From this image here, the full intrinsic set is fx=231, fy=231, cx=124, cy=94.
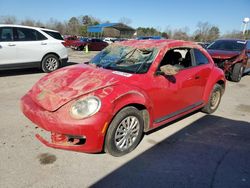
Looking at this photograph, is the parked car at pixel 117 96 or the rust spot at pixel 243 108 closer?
the parked car at pixel 117 96

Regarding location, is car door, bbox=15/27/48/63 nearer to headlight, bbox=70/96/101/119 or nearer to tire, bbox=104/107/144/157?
headlight, bbox=70/96/101/119

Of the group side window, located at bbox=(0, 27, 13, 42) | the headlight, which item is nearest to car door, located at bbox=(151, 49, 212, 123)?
the headlight

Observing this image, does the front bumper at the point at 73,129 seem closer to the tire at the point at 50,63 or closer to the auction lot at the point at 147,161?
the auction lot at the point at 147,161

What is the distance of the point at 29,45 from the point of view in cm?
821

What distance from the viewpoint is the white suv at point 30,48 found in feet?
25.6

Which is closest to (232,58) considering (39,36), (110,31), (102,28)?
(39,36)

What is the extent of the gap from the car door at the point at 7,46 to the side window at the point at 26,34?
254 mm

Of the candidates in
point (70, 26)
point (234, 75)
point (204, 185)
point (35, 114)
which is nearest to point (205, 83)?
point (204, 185)

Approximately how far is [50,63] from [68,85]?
6.17 m

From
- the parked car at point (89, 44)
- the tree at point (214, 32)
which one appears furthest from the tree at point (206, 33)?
the parked car at point (89, 44)

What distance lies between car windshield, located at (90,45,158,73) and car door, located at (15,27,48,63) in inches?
189

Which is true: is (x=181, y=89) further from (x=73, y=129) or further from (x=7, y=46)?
(x=7, y=46)

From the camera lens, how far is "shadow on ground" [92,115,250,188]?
2.82 meters

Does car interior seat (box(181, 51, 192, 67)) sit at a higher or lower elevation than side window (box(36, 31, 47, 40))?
lower
